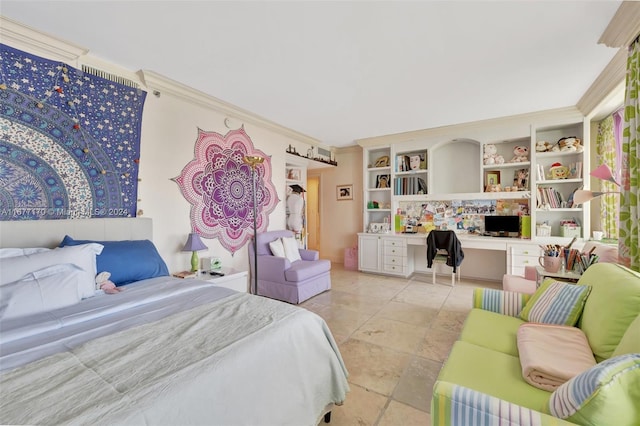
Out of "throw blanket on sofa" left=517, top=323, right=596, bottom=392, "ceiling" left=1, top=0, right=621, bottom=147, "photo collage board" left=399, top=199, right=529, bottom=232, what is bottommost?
"throw blanket on sofa" left=517, top=323, right=596, bottom=392

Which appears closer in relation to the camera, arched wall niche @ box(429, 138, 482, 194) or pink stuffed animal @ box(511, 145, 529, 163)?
pink stuffed animal @ box(511, 145, 529, 163)

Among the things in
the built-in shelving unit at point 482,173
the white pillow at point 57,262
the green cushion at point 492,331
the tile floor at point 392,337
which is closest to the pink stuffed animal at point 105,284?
the white pillow at point 57,262

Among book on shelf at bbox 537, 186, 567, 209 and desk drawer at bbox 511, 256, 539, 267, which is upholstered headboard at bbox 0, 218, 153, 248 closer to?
desk drawer at bbox 511, 256, 539, 267

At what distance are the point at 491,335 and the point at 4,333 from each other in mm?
2493

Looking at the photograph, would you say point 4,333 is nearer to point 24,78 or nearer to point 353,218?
point 24,78

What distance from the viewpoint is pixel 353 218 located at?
568 centimetres

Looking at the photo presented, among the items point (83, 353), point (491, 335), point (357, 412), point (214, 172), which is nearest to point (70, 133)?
point (214, 172)

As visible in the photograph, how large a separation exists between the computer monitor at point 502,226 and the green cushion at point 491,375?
10.6 ft

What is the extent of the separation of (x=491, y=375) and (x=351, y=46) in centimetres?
233

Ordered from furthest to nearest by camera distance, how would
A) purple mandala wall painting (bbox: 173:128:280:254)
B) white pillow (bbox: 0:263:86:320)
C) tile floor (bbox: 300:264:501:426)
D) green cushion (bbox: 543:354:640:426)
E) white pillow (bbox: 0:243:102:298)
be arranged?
purple mandala wall painting (bbox: 173:128:280:254) → tile floor (bbox: 300:264:501:426) → white pillow (bbox: 0:243:102:298) → white pillow (bbox: 0:263:86:320) → green cushion (bbox: 543:354:640:426)

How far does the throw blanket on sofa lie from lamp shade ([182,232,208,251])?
275 centimetres

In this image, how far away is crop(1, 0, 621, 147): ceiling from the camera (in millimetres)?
1787

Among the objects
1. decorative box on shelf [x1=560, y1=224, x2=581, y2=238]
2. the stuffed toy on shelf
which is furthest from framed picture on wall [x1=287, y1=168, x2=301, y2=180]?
decorative box on shelf [x1=560, y1=224, x2=581, y2=238]

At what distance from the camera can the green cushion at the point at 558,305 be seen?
1588 mm
